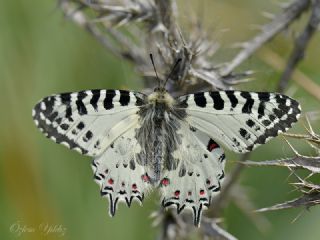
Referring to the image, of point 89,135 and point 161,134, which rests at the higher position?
point 89,135

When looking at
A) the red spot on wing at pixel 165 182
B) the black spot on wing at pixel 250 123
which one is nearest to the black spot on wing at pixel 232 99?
the black spot on wing at pixel 250 123

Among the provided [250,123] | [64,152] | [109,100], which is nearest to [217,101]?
[250,123]

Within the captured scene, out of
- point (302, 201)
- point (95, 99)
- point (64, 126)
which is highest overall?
point (95, 99)

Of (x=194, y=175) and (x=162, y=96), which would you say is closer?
(x=194, y=175)

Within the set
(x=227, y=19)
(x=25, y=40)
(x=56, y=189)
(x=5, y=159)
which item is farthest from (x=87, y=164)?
(x=227, y=19)

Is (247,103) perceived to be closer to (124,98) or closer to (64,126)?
(124,98)

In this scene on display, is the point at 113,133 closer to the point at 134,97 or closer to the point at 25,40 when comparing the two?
the point at 134,97

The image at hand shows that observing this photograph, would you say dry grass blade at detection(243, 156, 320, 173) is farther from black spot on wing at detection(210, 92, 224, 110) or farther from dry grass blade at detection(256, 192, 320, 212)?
black spot on wing at detection(210, 92, 224, 110)

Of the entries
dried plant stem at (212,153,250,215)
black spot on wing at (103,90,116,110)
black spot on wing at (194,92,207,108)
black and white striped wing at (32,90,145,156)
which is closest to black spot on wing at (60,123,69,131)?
black and white striped wing at (32,90,145,156)
